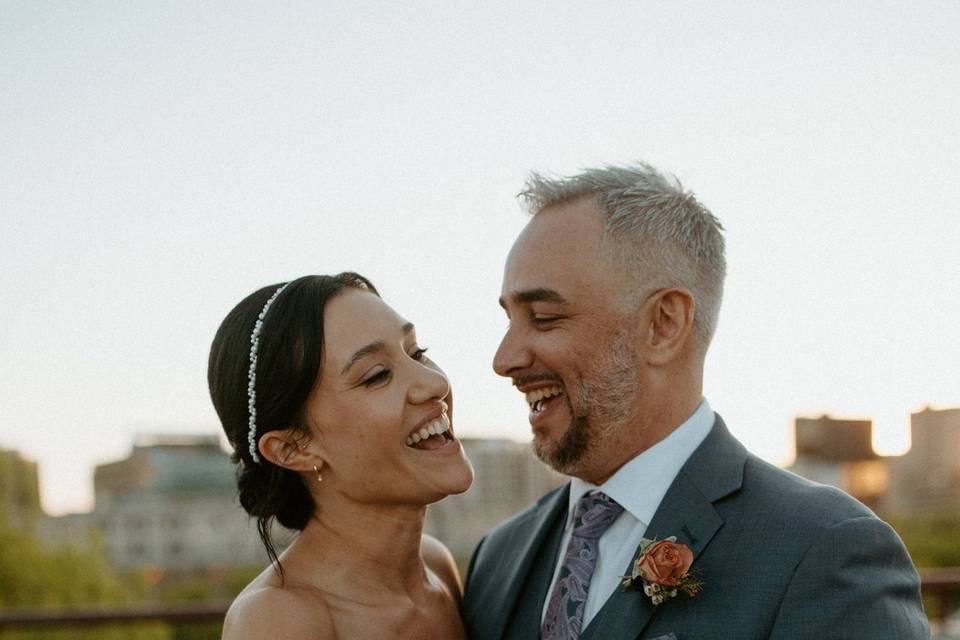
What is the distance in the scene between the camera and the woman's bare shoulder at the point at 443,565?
141 inches

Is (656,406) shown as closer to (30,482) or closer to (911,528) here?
(30,482)

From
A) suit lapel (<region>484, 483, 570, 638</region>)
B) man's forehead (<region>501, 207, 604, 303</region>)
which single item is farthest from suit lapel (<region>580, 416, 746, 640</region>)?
man's forehead (<region>501, 207, 604, 303</region>)

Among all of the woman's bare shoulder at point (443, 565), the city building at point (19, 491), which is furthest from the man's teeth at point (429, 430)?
the city building at point (19, 491)

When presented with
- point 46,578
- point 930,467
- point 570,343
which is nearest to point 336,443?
point 570,343

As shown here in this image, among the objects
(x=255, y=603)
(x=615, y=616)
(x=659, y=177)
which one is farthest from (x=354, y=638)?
(x=659, y=177)

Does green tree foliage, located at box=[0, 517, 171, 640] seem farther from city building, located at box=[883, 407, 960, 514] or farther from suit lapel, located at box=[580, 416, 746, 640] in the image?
city building, located at box=[883, 407, 960, 514]

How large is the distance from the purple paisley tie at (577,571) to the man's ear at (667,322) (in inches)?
17.7

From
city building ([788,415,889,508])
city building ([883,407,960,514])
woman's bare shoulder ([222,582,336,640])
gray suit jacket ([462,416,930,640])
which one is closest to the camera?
gray suit jacket ([462,416,930,640])

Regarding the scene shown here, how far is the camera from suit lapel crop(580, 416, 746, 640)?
2615mm

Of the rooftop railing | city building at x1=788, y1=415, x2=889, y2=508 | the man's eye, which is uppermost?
the man's eye

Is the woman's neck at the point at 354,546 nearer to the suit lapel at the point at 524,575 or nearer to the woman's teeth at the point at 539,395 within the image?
the suit lapel at the point at 524,575

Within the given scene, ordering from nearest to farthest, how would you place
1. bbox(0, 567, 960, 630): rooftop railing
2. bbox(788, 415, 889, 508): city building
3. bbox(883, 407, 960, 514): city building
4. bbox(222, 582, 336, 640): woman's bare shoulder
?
bbox(222, 582, 336, 640): woman's bare shoulder
bbox(0, 567, 960, 630): rooftop railing
bbox(883, 407, 960, 514): city building
bbox(788, 415, 889, 508): city building

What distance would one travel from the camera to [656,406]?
3012mm

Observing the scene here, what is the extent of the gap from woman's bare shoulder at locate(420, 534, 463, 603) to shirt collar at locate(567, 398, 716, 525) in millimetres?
805
